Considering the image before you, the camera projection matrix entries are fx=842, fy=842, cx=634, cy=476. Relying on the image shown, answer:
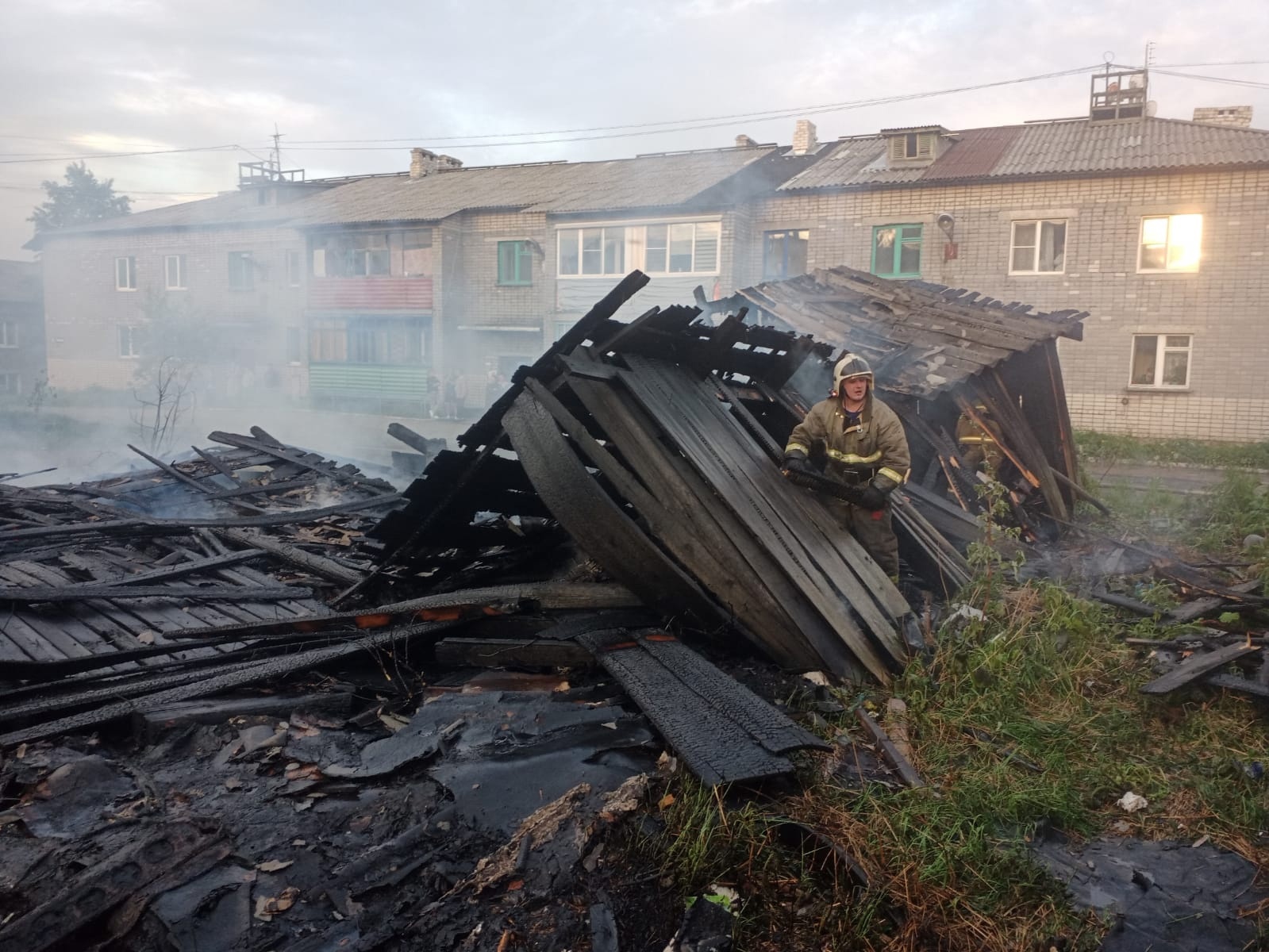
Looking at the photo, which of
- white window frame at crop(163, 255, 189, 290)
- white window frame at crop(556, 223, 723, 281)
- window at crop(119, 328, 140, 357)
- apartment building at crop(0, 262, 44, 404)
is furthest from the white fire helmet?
apartment building at crop(0, 262, 44, 404)

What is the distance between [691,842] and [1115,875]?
5.57 feet

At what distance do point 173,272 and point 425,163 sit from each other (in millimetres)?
11827

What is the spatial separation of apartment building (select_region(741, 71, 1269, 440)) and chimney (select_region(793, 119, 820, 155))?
4.41 meters

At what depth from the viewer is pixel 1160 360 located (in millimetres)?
21422

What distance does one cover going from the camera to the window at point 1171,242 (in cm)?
2092

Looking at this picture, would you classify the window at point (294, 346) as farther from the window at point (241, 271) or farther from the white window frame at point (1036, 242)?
the white window frame at point (1036, 242)

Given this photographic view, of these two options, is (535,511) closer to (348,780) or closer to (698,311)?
(698,311)

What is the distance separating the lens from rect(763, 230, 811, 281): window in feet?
84.7

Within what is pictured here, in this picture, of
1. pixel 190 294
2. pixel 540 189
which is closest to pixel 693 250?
pixel 540 189

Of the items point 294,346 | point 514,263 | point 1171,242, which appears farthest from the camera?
point 294,346

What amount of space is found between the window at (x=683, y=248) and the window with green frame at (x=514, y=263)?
4.77 metres

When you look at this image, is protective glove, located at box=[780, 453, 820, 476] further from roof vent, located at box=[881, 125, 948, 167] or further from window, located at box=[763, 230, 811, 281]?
roof vent, located at box=[881, 125, 948, 167]

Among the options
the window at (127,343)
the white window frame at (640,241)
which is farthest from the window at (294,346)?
the white window frame at (640,241)

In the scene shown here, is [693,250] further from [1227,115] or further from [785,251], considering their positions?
[1227,115]
